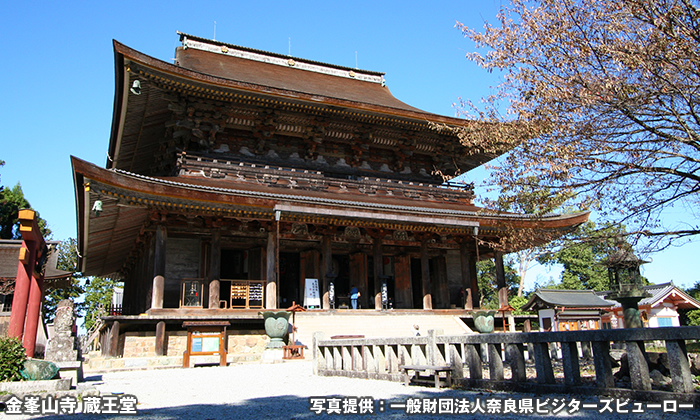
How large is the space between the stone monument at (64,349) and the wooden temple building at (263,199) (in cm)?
482

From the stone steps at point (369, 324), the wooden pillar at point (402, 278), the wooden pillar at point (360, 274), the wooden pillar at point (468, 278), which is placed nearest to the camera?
the stone steps at point (369, 324)

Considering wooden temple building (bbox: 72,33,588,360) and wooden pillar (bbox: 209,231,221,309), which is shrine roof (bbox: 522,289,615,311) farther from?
wooden pillar (bbox: 209,231,221,309)

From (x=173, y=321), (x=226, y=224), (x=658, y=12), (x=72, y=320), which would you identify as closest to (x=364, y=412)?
(x=72, y=320)

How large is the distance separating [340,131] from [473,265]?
755cm

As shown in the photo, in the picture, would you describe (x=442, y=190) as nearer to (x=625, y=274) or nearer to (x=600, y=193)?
(x=625, y=274)

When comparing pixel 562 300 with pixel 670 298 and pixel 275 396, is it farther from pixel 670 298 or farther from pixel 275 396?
pixel 275 396

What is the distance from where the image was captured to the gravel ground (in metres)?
5.27

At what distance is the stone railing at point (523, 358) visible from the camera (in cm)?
492

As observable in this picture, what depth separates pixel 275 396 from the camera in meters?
7.25

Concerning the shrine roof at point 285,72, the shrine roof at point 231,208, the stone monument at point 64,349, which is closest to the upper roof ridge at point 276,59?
the shrine roof at point 285,72

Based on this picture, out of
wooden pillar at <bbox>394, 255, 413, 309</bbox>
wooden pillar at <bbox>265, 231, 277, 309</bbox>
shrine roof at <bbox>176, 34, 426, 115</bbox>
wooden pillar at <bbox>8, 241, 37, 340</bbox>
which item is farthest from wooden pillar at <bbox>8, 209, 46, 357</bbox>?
wooden pillar at <bbox>394, 255, 413, 309</bbox>

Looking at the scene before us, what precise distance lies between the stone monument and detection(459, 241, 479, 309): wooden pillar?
562 inches

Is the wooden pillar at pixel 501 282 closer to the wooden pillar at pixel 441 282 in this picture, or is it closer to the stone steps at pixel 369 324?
the wooden pillar at pixel 441 282

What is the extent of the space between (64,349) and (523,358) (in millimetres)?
7176
